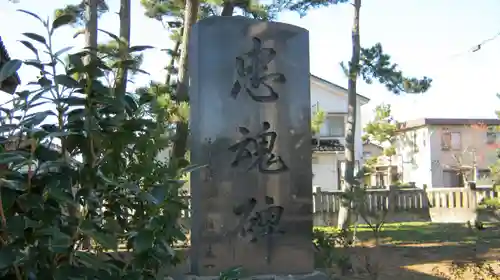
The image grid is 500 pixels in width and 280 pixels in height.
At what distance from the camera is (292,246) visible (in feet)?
14.5

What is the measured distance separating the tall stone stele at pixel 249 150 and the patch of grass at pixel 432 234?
5.06 metres

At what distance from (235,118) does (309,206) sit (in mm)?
992

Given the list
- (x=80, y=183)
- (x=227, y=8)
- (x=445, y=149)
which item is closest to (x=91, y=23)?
(x=227, y=8)

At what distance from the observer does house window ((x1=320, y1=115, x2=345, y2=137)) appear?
74.1 ft

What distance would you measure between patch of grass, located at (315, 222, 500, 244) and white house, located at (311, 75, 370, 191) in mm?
7934

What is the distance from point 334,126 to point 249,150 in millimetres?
18902

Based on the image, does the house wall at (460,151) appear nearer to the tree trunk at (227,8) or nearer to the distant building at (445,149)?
the distant building at (445,149)

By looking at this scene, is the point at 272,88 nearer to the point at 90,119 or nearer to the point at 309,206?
the point at 309,206

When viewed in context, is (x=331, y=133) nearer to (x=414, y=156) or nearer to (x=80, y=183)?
(x=414, y=156)

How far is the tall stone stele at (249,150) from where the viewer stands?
4234 millimetres

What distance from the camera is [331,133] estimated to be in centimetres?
2267

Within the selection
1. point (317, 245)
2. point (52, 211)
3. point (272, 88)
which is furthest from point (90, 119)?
point (317, 245)

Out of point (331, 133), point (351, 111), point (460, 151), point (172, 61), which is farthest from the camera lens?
point (460, 151)

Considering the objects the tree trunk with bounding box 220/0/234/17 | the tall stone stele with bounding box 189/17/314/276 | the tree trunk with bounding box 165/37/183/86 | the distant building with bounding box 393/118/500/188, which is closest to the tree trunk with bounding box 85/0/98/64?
the tree trunk with bounding box 220/0/234/17
